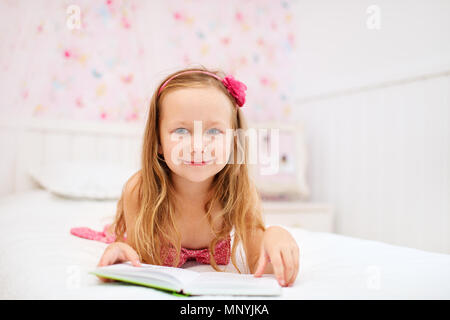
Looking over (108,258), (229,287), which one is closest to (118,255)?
(108,258)

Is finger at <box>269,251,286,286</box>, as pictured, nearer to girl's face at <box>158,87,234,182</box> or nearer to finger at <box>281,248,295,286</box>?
finger at <box>281,248,295,286</box>

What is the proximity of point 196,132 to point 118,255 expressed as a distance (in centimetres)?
28

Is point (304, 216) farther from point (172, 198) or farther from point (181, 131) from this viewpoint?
point (181, 131)

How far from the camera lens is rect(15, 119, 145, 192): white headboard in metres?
2.10

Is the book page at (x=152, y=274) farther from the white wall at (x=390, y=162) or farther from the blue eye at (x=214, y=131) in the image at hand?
the white wall at (x=390, y=162)

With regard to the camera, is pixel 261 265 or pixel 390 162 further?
pixel 390 162

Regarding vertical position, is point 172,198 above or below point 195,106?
below

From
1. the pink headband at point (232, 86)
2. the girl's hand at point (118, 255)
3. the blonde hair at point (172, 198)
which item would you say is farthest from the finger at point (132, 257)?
the pink headband at point (232, 86)

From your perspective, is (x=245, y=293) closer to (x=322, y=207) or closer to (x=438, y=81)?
(x=438, y=81)

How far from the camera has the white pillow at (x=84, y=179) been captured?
176cm

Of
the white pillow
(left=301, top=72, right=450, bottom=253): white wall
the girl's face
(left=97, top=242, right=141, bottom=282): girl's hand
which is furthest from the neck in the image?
(left=301, top=72, right=450, bottom=253): white wall

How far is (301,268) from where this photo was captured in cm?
90

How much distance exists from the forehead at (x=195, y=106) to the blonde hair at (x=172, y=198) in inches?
1.0

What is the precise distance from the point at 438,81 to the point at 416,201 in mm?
506
